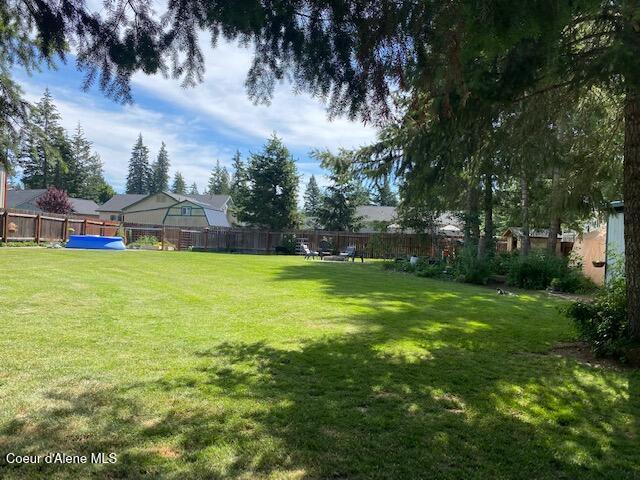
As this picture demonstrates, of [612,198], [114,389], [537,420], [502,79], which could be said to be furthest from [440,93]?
[612,198]

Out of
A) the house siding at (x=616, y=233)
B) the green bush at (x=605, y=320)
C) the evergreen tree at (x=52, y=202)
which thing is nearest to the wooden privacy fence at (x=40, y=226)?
the evergreen tree at (x=52, y=202)

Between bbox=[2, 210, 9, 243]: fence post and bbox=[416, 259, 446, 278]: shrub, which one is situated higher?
bbox=[2, 210, 9, 243]: fence post

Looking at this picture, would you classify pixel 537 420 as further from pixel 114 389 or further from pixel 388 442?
pixel 114 389

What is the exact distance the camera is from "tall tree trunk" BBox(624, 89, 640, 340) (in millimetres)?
5207

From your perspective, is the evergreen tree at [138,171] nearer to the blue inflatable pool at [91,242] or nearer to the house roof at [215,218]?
the house roof at [215,218]

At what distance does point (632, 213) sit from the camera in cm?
525

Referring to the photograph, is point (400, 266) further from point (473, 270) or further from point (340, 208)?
point (340, 208)

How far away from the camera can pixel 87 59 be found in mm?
3334

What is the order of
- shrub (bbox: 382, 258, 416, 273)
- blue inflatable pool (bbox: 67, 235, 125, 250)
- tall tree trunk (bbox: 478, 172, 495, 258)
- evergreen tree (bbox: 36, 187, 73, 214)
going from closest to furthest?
tall tree trunk (bbox: 478, 172, 495, 258) < shrub (bbox: 382, 258, 416, 273) < blue inflatable pool (bbox: 67, 235, 125, 250) < evergreen tree (bbox: 36, 187, 73, 214)

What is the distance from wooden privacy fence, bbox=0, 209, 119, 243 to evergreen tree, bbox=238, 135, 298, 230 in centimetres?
1051

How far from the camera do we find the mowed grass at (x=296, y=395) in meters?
2.70

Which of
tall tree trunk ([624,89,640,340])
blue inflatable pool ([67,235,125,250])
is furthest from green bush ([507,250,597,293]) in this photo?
blue inflatable pool ([67,235,125,250])

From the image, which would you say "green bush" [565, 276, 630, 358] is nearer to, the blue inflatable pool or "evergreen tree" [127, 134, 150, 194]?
the blue inflatable pool

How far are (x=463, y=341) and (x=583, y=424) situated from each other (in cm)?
260
